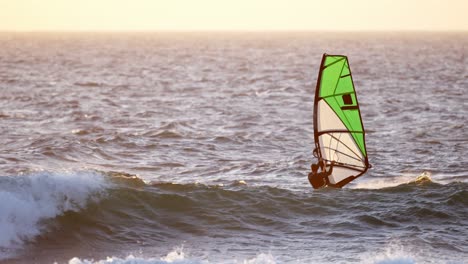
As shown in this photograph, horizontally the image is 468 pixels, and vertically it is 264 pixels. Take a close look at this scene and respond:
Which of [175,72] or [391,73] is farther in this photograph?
[175,72]

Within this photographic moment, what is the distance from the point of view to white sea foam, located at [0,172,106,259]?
16.2 meters

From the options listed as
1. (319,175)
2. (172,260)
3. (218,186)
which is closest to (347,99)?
(319,175)

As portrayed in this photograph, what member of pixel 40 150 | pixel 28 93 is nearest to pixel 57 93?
pixel 28 93

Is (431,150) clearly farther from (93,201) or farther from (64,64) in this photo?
(64,64)

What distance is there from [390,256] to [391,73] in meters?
48.0

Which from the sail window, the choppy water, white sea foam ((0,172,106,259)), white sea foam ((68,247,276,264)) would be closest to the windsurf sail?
the sail window

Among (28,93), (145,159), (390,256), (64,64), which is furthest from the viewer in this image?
(64,64)

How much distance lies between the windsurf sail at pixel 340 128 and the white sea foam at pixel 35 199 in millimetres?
5931

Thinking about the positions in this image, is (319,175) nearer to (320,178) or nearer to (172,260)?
(320,178)

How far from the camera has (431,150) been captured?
2509cm

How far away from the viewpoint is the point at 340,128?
48.1 ft

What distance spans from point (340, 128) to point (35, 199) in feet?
22.2

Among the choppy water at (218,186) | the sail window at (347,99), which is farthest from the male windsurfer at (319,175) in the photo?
the choppy water at (218,186)

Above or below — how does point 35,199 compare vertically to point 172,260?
above
